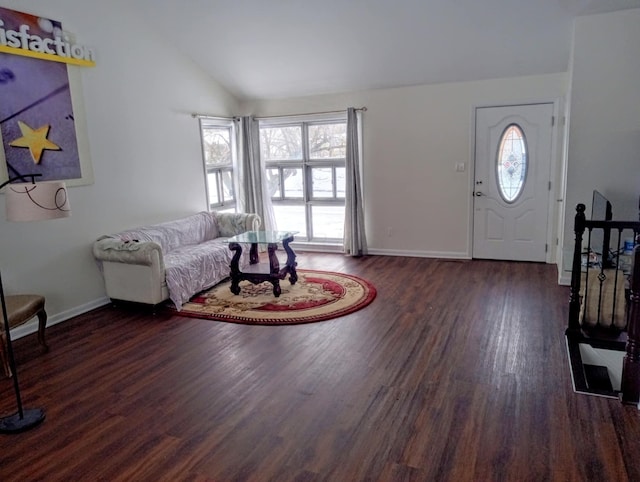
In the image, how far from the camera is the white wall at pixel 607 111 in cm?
427

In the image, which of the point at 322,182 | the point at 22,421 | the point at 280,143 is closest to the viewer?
the point at 22,421

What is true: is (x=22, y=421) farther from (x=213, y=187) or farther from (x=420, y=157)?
(x=420, y=157)

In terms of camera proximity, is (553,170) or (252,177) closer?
(553,170)

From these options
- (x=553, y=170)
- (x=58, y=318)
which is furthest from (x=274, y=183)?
(x=553, y=170)

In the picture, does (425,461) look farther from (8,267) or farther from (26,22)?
(26,22)

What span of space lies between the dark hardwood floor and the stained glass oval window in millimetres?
1807

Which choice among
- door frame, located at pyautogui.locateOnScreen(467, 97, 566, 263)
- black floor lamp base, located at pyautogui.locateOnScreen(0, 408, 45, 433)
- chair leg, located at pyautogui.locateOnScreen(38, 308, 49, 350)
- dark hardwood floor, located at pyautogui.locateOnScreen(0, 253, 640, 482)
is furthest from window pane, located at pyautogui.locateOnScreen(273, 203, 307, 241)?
black floor lamp base, located at pyautogui.locateOnScreen(0, 408, 45, 433)

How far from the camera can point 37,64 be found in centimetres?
408

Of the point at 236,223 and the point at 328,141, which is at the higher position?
the point at 328,141

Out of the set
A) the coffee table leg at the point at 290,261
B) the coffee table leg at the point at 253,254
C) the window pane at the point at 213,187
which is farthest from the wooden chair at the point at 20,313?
the window pane at the point at 213,187

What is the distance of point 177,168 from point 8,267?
7.79ft

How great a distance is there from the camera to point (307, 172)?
6.96 m

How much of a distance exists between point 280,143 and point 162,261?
3.23 m

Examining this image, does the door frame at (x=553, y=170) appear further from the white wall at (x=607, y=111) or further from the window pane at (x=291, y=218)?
the window pane at (x=291, y=218)
